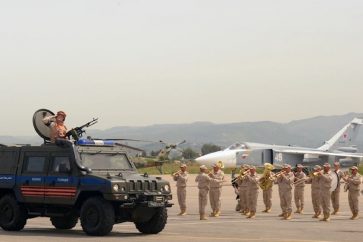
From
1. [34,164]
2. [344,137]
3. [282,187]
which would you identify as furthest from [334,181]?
[344,137]

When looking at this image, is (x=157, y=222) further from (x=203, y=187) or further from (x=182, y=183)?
(x=182, y=183)

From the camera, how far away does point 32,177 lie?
18672mm

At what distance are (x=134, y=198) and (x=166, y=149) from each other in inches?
1935

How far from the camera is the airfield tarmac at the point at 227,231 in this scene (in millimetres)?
17297

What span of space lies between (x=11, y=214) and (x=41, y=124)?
2282mm

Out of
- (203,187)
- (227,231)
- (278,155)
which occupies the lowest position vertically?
(227,231)

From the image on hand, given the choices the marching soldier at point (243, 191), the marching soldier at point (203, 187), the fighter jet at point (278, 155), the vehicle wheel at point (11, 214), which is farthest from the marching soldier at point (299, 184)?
the fighter jet at point (278, 155)

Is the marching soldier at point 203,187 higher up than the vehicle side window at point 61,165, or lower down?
lower down

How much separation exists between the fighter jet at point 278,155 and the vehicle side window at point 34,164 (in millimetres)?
37512

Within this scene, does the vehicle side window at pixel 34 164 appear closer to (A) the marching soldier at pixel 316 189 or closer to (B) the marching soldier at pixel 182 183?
(B) the marching soldier at pixel 182 183

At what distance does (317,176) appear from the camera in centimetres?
2419

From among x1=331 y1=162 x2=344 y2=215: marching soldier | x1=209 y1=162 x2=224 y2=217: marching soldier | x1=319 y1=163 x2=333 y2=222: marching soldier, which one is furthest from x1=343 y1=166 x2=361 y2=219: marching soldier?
x1=209 y1=162 x2=224 y2=217: marching soldier

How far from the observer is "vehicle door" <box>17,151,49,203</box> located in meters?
18.5

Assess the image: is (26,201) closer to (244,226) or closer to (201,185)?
(244,226)
